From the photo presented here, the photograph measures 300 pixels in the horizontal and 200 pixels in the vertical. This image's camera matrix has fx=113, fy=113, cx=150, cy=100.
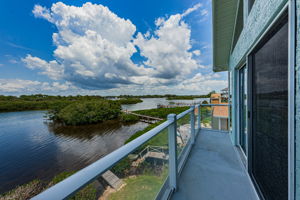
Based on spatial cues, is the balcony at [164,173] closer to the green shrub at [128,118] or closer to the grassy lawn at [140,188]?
the grassy lawn at [140,188]

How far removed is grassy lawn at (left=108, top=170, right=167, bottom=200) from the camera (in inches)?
33.7

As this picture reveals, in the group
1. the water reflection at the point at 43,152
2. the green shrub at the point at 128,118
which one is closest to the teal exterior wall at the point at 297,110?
the water reflection at the point at 43,152

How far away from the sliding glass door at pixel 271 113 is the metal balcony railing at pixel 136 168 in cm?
97

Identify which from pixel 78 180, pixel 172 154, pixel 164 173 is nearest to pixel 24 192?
Answer: pixel 164 173

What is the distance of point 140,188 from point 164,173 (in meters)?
0.52

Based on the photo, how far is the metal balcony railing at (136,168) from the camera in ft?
1.29

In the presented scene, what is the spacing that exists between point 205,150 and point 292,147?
2.06 meters

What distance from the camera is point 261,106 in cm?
138

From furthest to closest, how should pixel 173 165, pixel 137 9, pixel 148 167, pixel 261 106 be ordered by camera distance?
pixel 137 9
pixel 173 165
pixel 261 106
pixel 148 167

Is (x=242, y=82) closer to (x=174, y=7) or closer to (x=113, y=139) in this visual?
(x=174, y=7)

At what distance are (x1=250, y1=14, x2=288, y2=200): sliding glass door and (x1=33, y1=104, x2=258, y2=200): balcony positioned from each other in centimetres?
42

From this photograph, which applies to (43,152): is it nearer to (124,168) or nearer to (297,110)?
(124,168)

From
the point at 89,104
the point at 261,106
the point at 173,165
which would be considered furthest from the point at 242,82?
the point at 89,104

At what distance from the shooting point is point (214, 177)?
1.78 metres
